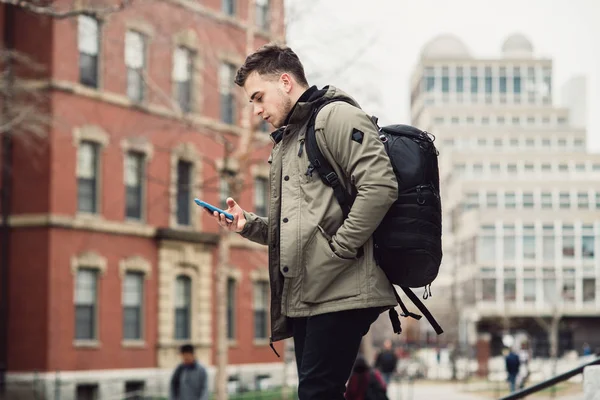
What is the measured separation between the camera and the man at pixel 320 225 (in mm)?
4770

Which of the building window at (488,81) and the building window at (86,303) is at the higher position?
the building window at (488,81)

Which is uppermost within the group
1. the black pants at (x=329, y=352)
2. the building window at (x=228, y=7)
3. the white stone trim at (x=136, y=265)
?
the building window at (x=228, y=7)

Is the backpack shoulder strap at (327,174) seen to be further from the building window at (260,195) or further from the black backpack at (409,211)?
the building window at (260,195)

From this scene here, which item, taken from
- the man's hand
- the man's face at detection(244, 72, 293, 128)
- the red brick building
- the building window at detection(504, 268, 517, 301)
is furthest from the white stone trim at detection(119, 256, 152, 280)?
the building window at detection(504, 268, 517, 301)

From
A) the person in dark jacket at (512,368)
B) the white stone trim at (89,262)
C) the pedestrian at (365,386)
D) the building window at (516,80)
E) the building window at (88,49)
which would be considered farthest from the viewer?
the building window at (516,80)

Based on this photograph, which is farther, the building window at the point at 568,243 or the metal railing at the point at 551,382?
the building window at the point at 568,243

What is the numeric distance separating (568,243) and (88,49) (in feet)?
268

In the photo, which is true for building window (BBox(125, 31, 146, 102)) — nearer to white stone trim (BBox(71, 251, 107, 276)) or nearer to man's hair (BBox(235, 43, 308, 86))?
white stone trim (BBox(71, 251, 107, 276))

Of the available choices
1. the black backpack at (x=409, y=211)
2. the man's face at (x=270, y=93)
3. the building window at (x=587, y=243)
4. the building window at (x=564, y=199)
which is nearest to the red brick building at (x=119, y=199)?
the man's face at (x=270, y=93)

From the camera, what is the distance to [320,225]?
491 centimetres

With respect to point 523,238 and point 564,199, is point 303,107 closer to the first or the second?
point 523,238

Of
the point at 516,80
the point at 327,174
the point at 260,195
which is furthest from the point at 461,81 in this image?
the point at 327,174

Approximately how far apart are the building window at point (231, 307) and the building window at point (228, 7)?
9.45 meters

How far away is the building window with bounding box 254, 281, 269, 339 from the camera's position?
42.5 m
